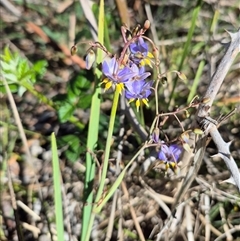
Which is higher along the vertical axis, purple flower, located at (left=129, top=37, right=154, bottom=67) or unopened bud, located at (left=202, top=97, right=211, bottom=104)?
→ purple flower, located at (left=129, top=37, right=154, bottom=67)

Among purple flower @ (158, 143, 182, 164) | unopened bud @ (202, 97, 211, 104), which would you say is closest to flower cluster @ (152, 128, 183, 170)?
purple flower @ (158, 143, 182, 164)

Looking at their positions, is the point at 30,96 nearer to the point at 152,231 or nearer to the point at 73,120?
the point at 73,120

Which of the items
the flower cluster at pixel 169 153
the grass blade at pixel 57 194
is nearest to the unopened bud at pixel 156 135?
the flower cluster at pixel 169 153

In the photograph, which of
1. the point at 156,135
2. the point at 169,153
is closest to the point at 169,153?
the point at 169,153

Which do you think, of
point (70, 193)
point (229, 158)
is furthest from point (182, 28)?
point (229, 158)

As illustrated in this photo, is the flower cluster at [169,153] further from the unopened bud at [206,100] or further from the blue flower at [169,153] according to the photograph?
the unopened bud at [206,100]

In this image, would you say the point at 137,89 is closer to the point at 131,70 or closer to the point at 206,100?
the point at 131,70

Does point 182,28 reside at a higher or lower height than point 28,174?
higher

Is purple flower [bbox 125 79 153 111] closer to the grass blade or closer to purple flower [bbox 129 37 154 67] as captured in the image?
purple flower [bbox 129 37 154 67]
